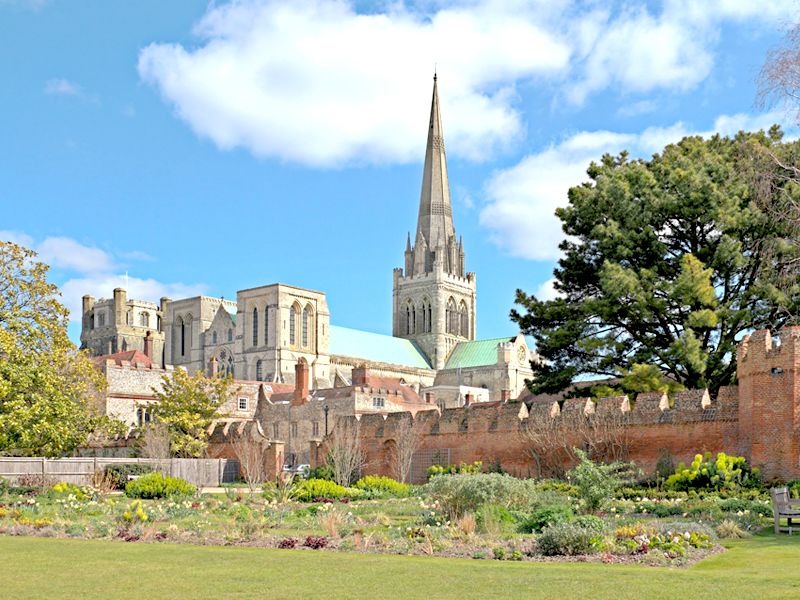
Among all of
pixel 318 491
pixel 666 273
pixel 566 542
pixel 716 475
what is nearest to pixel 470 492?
pixel 566 542

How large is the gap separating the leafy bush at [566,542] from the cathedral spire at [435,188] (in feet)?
371

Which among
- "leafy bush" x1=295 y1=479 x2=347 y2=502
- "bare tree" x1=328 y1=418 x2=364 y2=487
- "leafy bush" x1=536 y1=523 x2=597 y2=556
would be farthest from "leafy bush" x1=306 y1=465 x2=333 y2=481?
"leafy bush" x1=536 y1=523 x2=597 y2=556

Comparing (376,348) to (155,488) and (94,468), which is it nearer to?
(94,468)

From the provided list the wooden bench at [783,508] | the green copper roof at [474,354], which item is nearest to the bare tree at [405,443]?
the wooden bench at [783,508]

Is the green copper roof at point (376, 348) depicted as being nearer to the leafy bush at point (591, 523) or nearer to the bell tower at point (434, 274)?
the bell tower at point (434, 274)

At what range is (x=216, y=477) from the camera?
123 feet

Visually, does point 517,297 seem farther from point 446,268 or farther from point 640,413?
point 446,268

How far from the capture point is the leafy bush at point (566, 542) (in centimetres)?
1332

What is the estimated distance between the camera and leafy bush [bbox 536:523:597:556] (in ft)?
43.7

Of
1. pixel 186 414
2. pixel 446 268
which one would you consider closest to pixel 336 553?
pixel 186 414

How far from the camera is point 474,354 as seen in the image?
11775 centimetres

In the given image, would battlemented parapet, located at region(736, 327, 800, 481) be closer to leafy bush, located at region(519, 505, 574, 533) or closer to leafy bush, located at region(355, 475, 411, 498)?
leafy bush, located at region(519, 505, 574, 533)

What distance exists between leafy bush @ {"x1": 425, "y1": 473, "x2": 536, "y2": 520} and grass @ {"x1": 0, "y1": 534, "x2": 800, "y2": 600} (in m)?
4.26

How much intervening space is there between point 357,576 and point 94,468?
965 inches
